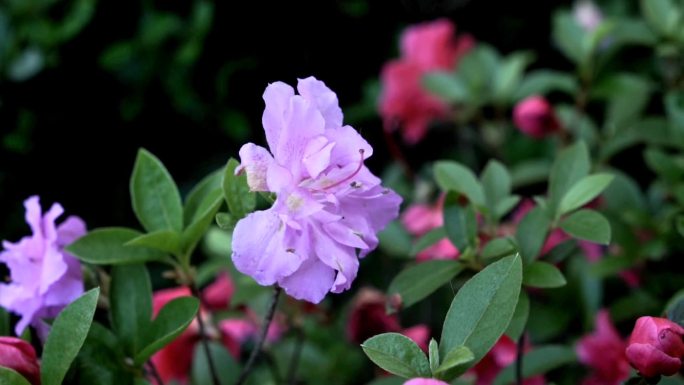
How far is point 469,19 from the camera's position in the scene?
2.53m

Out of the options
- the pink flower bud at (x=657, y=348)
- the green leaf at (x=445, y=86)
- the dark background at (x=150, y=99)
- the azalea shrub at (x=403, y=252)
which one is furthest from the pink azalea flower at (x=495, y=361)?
the dark background at (x=150, y=99)

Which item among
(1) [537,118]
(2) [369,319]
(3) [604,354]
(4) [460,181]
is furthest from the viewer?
(1) [537,118]

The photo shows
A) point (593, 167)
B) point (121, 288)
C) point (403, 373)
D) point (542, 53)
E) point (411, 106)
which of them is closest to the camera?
point (403, 373)

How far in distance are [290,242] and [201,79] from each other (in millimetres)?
1329

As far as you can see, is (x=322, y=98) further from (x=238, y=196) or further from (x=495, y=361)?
(x=495, y=361)

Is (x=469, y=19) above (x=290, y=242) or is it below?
below

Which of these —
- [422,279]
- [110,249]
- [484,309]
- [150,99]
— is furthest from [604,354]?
[150,99]

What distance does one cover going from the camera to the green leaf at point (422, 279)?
91 cm

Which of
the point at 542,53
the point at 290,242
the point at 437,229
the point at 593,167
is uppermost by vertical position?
the point at 290,242

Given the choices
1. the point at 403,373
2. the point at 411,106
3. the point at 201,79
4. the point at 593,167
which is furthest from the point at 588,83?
the point at 403,373

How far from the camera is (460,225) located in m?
0.98

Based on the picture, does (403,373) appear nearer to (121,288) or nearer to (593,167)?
(121,288)

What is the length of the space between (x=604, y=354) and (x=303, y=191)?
1.98ft

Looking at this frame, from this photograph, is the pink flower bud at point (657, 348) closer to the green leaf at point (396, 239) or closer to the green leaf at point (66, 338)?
the green leaf at point (66, 338)
